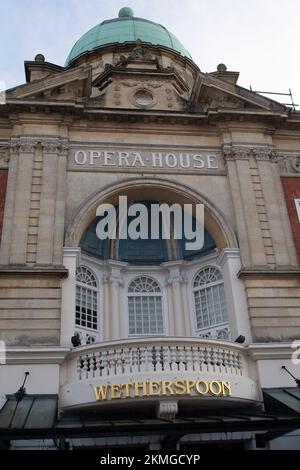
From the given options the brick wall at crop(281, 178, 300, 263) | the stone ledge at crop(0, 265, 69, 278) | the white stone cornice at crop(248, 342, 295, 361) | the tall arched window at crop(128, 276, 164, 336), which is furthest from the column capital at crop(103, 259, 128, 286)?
the brick wall at crop(281, 178, 300, 263)

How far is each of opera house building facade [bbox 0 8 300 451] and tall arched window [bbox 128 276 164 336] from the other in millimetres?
56

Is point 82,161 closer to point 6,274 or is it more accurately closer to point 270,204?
point 6,274

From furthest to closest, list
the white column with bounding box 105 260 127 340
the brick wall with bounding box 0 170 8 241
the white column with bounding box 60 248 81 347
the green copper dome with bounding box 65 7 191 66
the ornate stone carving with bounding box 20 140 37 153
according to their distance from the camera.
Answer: the green copper dome with bounding box 65 7 191 66 → the ornate stone carving with bounding box 20 140 37 153 → the white column with bounding box 105 260 127 340 → the brick wall with bounding box 0 170 8 241 → the white column with bounding box 60 248 81 347

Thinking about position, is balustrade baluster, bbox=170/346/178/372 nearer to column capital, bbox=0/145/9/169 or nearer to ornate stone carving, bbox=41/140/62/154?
ornate stone carving, bbox=41/140/62/154

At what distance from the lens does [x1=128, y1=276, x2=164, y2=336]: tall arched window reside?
60.8ft

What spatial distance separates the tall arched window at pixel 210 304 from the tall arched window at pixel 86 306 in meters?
3.96

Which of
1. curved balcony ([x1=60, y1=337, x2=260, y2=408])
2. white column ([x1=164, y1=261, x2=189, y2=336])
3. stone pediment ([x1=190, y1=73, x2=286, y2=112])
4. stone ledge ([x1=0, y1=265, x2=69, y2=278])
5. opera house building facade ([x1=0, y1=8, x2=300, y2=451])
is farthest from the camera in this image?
stone pediment ([x1=190, y1=73, x2=286, y2=112])

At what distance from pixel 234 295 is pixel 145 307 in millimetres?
4235

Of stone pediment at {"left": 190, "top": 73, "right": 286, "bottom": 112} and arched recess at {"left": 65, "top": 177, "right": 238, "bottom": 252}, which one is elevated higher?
stone pediment at {"left": 190, "top": 73, "right": 286, "bottom": 112}

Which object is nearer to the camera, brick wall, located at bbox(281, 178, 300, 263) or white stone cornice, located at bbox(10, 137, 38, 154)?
brick wall, located at bbox(281, 178, 300, 263)

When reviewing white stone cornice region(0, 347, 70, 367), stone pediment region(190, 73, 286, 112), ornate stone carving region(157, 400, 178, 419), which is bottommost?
ornate stone carving region(157, 400, 178, 419)

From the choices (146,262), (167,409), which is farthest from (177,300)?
(167,409)

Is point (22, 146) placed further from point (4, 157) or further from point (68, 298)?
point (68, 298)

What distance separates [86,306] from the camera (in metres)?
18.0
